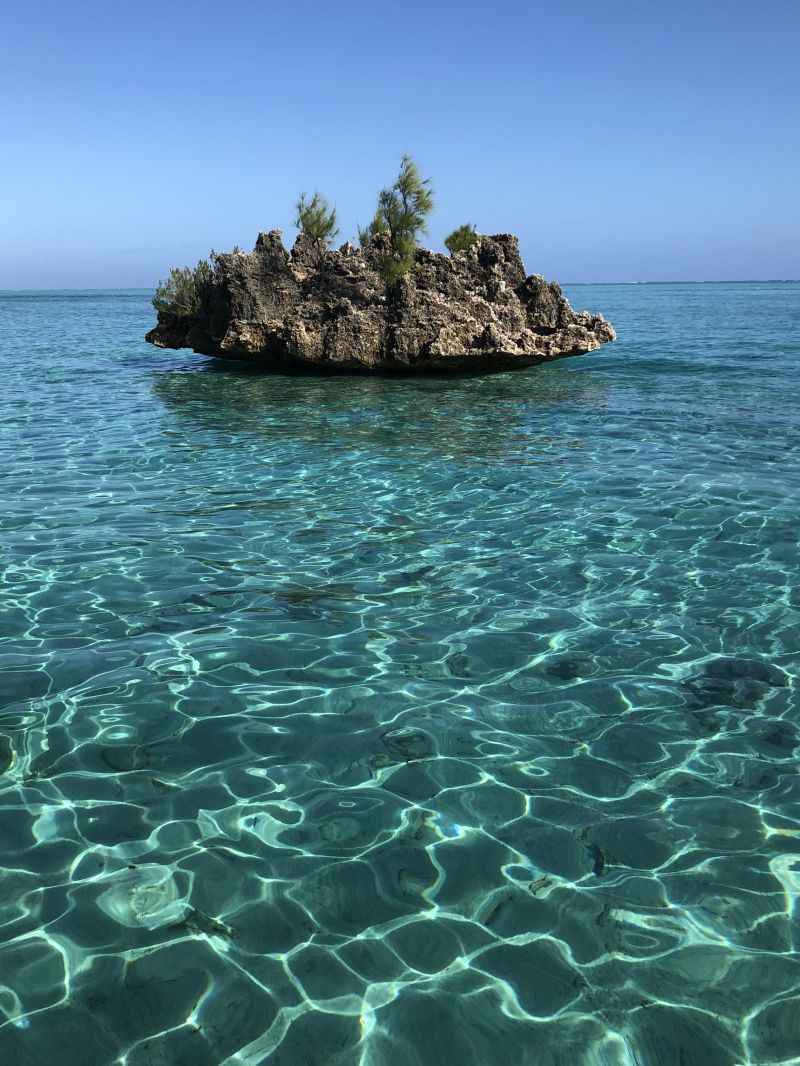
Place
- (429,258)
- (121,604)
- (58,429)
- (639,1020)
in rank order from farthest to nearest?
(429,258), (58,429), (121,604), (639,1020)

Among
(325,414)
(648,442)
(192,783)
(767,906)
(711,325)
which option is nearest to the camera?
(767,906)

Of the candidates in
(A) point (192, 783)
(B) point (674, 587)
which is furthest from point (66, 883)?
(B) point (674, 587)

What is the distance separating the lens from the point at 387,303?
1922cm

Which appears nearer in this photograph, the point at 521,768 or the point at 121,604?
the point at 521,768

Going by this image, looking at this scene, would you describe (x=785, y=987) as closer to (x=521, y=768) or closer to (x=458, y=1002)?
(x=458, y=1002)

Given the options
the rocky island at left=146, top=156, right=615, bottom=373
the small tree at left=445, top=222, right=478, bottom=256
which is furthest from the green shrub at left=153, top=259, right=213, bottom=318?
the small tree at left=445, top=222, right=478, bottom=256

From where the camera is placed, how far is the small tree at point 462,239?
816 inches

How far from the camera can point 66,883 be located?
3.51 metres

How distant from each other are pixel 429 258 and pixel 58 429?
9828 mm

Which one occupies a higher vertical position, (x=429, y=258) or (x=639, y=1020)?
(x=429, y=258)

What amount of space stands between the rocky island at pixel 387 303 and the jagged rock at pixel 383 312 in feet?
0.08

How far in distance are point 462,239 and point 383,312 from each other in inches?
138

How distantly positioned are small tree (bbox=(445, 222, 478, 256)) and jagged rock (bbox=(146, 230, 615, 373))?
11.7 inches

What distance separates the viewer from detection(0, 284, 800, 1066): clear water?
9.67ft
